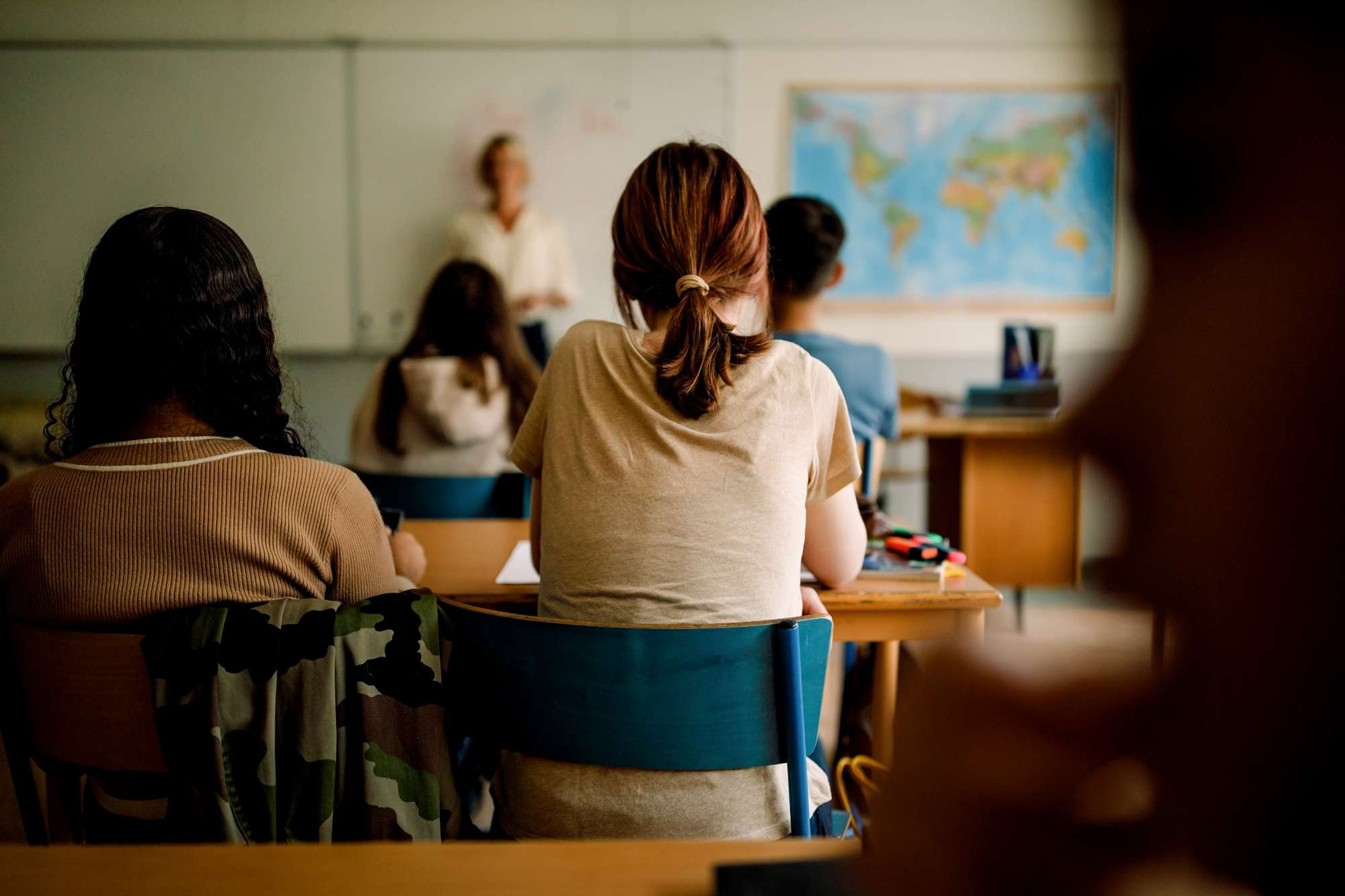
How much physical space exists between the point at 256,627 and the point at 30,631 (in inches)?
8.9

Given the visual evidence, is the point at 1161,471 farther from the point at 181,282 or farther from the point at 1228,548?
the point at 181,282

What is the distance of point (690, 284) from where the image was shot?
3.84ft

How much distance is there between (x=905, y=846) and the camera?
1.12 feet

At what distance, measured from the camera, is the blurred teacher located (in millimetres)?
4344

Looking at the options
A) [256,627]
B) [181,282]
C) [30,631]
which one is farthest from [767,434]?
[30,631]

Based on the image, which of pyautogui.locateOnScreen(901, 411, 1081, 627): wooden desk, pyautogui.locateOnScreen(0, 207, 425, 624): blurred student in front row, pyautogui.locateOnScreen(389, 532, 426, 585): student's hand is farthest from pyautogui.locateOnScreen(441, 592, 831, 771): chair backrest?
pyautogui.locateOnScreen(901, 411, 1081, 627): wooden desk

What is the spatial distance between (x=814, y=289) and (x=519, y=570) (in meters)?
1.10

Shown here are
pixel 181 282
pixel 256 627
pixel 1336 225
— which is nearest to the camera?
pixel 1336 225

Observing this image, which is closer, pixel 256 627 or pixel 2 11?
pixel 256 627

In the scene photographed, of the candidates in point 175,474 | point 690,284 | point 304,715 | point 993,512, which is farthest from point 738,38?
point 304,715

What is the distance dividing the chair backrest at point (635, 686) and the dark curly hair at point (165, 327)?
0.39 meters

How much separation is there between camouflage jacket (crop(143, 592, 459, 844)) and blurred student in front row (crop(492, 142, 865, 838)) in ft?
0.48

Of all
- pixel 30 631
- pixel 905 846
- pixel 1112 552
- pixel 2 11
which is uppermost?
pixel 2 11

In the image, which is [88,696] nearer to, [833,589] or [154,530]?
[154,530]
